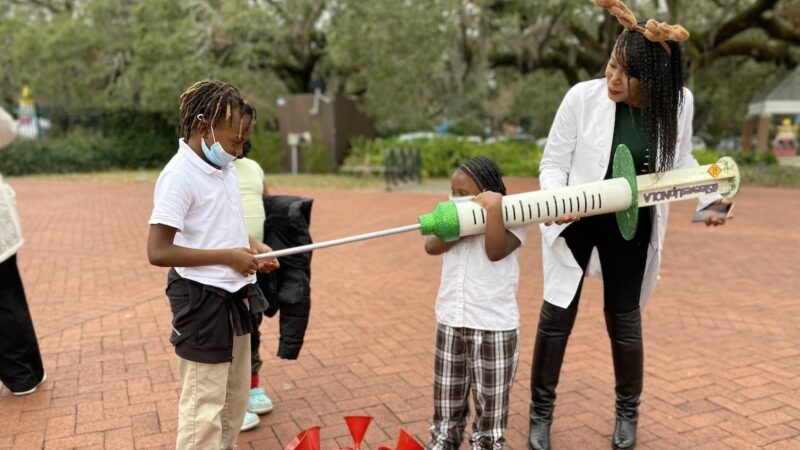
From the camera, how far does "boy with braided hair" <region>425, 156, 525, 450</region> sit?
2424mm

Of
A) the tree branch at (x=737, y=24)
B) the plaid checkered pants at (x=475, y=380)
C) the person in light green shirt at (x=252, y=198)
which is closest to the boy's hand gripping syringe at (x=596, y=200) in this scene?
the plaid checkered pants at (x=475, y=380)

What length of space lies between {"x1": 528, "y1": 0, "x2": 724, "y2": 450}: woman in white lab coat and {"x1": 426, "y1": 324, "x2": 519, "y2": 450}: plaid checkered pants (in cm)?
40

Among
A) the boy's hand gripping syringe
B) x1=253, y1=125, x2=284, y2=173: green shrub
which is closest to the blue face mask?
the boy's hand gripping syringe

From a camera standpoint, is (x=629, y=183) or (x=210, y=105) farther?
(x=629, y=183)

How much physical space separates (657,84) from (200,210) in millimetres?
1742

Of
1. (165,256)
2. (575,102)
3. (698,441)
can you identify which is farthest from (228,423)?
(698,441)

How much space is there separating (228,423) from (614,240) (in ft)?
5.72

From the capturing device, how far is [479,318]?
2.42 m

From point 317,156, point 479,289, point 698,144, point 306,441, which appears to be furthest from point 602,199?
point 698,144

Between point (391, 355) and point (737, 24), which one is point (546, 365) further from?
point (737, 24)

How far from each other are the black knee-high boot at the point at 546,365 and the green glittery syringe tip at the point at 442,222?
2.60ft

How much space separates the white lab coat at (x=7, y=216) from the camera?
3.30 metres

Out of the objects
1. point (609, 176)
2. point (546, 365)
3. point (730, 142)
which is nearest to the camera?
point (609, 176)

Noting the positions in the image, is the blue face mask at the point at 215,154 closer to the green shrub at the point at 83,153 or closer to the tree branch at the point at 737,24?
the tree branch at the point at 737,24
